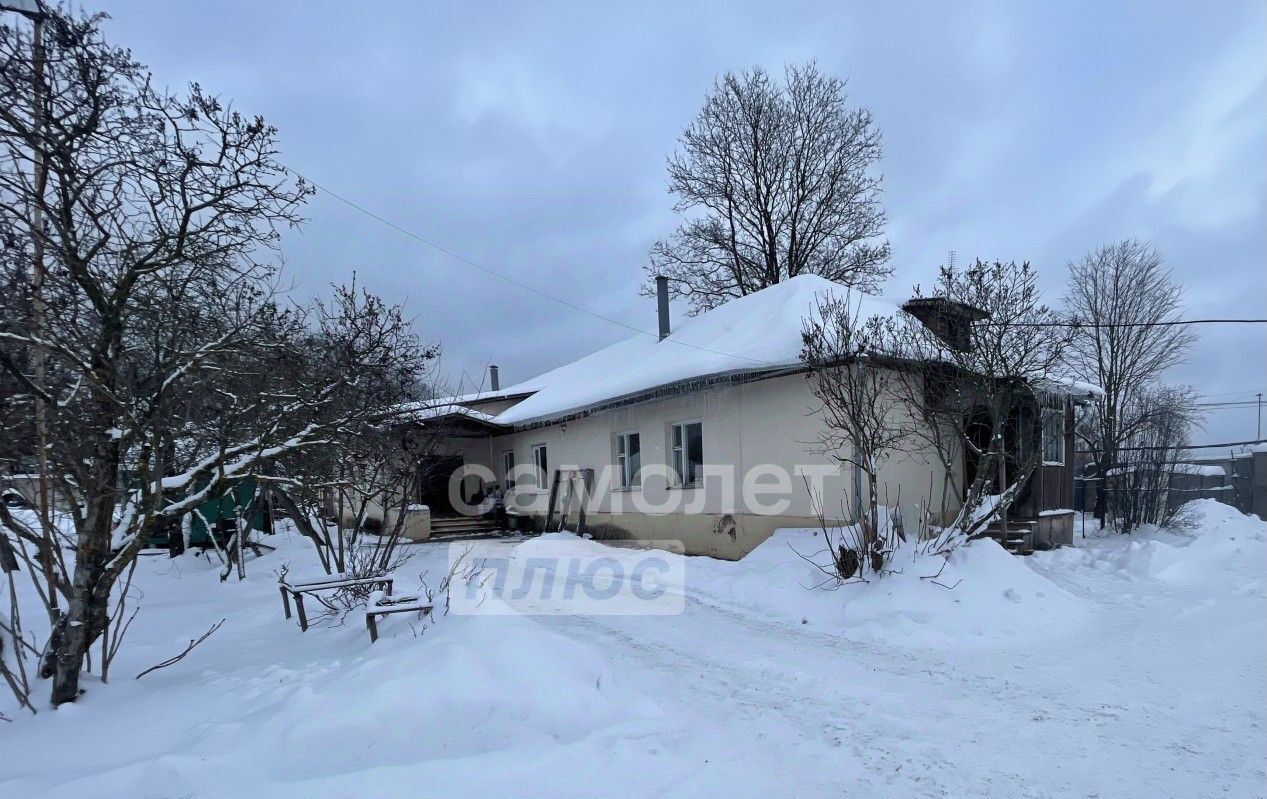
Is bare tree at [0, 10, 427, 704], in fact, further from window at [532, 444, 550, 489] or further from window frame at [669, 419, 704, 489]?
window at [532, 444, 550, 489]

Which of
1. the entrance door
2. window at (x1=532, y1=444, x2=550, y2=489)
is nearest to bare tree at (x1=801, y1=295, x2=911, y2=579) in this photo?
window at (x1=532, y1=444, x2=550, y2=489)

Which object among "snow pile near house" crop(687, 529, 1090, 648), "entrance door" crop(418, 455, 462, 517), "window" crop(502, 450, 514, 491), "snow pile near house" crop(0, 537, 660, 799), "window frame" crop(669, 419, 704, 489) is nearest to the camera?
"snow pile near house" crop(0, 537, 660, 799)

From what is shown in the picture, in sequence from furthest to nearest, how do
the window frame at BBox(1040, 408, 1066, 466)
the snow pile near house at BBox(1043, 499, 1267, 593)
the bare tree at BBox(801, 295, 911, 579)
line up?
the window frame at BBox(1040, 408, 1066, 466)
the snow pile near house at BBox(1043, 499, 1267, 593)
the bare tree at BBox(801, 295, 911, 579)

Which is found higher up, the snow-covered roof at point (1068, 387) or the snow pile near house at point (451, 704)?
the snow-covered roof at point (1068, 387)

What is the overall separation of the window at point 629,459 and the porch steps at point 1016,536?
6576 mm

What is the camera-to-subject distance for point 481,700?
4258 millimetres

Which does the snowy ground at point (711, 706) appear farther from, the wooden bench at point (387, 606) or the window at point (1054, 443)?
the window at point (1054, 443)

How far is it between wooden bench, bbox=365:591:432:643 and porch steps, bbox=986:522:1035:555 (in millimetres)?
8933

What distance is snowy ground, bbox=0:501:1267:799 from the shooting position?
12.1 feet

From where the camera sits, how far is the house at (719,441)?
1070 cm

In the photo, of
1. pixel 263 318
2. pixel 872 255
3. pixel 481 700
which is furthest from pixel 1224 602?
pixel 872 255

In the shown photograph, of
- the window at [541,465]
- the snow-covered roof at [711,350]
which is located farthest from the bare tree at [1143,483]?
the window at [541,465]

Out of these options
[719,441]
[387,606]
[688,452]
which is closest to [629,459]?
[688,452]

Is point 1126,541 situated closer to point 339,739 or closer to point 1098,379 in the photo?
point 1098,379
